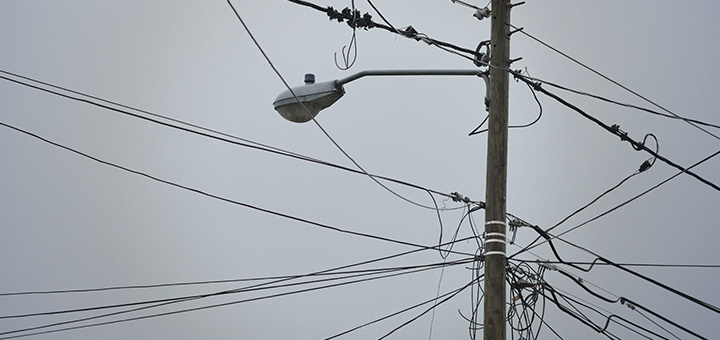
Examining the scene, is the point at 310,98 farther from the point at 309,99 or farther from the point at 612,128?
the point at 612,128

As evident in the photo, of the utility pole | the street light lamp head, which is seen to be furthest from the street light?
the utility pole

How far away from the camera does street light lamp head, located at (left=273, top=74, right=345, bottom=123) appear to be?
921 cm

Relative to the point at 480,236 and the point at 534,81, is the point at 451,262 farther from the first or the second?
the point at 534,81

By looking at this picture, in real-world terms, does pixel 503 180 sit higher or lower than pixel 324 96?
lower

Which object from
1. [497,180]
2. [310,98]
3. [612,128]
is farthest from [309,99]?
[612,128]

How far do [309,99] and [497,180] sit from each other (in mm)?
2299

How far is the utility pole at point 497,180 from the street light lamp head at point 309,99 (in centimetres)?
179

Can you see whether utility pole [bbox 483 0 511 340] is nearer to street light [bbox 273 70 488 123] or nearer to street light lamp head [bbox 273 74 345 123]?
street light [bbox 273 70 488 123]

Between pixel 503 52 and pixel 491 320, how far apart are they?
10.2 feet

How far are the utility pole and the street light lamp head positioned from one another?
179cm

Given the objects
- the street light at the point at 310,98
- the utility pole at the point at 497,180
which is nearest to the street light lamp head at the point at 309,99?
the street light at the point at 310,98

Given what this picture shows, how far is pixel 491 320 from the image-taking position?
8500mm

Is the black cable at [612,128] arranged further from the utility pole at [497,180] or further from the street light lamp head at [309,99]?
the street light lamp head at [309,99]

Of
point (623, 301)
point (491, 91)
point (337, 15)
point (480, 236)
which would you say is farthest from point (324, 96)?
point (623, 301)
